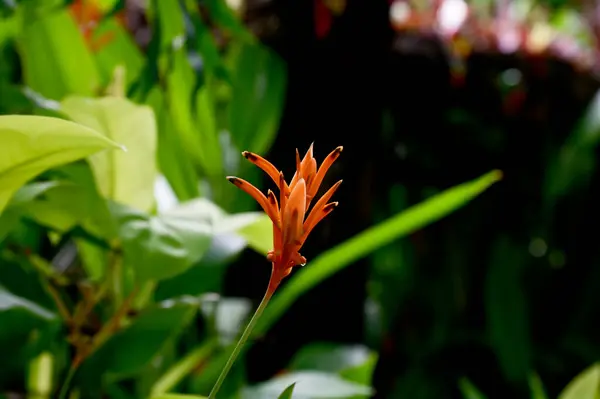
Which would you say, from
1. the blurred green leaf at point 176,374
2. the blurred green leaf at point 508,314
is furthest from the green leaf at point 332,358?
the blurred green leaf at point 508,314

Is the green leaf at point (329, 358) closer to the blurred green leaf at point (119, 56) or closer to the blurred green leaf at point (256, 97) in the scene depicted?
the blurred green leaf at point (256, 97)

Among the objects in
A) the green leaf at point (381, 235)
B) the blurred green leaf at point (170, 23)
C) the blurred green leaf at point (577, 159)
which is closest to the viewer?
the green leaf at point (381, 235)

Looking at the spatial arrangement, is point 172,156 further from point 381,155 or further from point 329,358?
point 381,155

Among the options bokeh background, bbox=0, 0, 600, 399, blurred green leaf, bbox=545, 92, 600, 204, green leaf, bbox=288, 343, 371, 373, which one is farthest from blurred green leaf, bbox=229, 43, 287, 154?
blurred green leaf, bbox=545, 92, 600, 204

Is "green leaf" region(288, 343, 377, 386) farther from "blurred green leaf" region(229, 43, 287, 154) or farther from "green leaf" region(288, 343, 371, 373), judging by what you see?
"blurred green leaf" region(229, 43, 287, 154)

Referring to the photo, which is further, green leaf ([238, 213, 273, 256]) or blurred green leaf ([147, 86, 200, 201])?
blurred green leaf ([147, 86, 200, 201])
